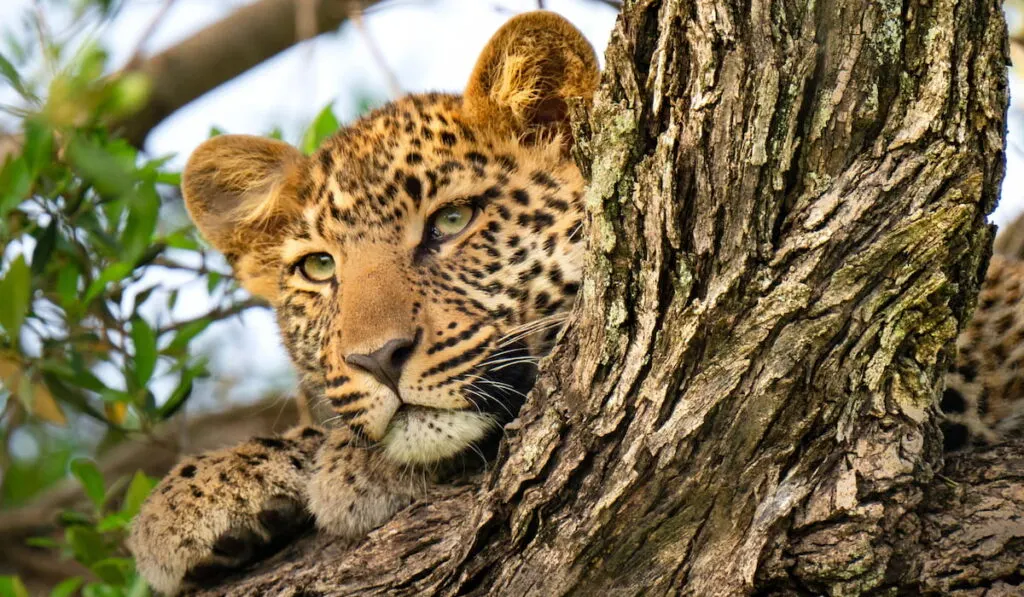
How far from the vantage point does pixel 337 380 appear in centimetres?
459

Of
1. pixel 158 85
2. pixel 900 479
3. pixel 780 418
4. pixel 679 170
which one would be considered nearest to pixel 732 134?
pixel 679 170

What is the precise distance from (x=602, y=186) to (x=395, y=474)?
1.81 metres

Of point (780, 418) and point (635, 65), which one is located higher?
point (635, 65)

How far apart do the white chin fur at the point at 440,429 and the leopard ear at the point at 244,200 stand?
179 centimetres

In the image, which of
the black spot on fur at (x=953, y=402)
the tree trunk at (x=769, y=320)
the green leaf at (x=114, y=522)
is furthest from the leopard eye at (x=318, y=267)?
the black spot on fur at (x=953, y=402)

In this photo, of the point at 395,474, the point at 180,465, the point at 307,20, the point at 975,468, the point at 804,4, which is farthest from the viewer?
the point at 307,20

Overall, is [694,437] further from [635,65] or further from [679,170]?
[635,65]

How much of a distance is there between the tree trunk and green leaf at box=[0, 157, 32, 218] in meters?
3.08

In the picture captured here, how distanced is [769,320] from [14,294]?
3.63 meters

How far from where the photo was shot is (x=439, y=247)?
4844 mm

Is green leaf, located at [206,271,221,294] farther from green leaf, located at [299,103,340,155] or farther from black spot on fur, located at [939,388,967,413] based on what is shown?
black spot on fur, located at [939,388,967,413]

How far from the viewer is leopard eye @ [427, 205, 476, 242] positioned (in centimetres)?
491

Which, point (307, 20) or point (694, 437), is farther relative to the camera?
point (307, 20)

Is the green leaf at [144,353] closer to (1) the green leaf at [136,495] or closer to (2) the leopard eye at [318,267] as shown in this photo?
(1) the green leaf at [136,495]
